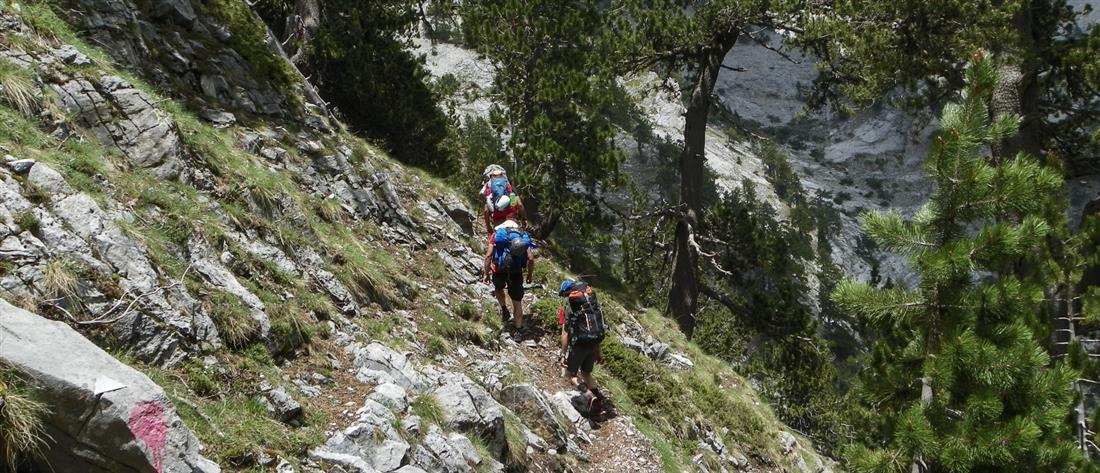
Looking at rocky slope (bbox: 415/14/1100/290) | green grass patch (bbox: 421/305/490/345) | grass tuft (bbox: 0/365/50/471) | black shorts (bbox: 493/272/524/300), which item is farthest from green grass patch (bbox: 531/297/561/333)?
rocky slope (bbox: 415/14/1100/290)

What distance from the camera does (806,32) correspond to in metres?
15.2

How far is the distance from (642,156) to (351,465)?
7745 centimetres

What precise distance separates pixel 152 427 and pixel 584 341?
5391 millimetres

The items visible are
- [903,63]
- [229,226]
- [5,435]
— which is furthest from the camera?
[903,63]

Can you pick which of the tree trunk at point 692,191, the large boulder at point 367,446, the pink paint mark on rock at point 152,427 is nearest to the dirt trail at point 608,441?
the large boulder at point 367,446

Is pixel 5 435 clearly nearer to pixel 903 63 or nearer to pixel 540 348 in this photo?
pixel 540 348

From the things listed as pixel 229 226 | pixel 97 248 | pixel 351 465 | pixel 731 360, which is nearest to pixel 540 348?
pixel 229 226

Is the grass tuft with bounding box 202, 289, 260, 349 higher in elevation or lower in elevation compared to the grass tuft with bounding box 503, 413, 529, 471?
higher

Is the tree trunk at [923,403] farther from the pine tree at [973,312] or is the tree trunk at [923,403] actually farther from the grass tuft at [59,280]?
the grass tuft at [59,280]

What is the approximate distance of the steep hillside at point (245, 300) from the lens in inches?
179

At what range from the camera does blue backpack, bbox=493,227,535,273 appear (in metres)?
9.35

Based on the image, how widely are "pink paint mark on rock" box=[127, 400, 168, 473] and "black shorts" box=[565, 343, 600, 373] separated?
534 centimetres

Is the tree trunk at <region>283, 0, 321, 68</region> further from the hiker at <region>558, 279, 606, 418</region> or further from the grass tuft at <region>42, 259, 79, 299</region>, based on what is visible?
the grass tuft at <region>42, 259, 79, 299</region>

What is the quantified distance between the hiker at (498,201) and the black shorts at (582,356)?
224 cm
